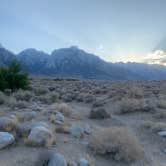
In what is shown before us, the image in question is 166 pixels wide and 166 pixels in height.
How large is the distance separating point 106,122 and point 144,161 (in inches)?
183

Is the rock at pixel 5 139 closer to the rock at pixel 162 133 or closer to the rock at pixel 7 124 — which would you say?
the rock at pixel 7 124

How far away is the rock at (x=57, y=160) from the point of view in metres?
6.66

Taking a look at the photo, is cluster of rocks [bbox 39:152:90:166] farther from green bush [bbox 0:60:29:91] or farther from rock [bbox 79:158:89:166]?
green bush [bbox 0:60:29:91]

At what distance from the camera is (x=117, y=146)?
8.00 m

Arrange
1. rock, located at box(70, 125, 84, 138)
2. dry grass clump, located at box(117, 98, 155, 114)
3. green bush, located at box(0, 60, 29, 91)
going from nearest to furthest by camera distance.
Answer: rock, located at box(70, 125, 84, 138) → dry grass clump, located at box(117, 98, 155, 114) → green bush, located at box(0, 60, 29, 91)

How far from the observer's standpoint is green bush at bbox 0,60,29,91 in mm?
22444

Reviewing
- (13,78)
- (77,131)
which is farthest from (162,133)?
(13,78)

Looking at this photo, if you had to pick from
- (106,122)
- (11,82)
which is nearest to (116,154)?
(106,122)

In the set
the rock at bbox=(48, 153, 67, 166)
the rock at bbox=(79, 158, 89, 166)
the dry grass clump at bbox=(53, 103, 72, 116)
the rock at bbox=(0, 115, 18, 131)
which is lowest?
the rock at bbox=(79, 158, 89, 166)

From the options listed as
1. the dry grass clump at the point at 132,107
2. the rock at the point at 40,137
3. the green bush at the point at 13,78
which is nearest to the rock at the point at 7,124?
the rock at the point at 40,137

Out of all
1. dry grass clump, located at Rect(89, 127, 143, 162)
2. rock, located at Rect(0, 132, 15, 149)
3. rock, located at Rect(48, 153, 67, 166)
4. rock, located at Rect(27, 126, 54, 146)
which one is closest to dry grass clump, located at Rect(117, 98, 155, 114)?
dry grass clump, located at Rect(89, 127, 143, 162)

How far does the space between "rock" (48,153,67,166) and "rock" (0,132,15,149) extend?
1.57 m

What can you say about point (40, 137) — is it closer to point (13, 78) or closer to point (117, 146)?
point (117, 146)

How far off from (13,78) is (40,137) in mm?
16051
